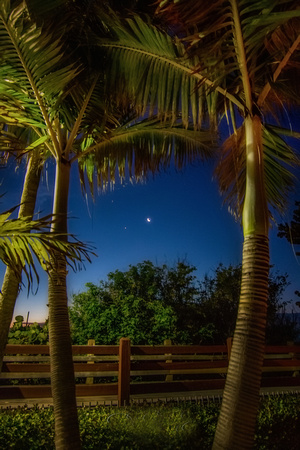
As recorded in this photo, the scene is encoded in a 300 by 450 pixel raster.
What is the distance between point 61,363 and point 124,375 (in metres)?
4.00

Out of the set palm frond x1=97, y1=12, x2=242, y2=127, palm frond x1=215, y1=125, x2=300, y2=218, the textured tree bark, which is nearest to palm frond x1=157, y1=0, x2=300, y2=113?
palm frond x1=97, y1=12, x2=242, y2=127

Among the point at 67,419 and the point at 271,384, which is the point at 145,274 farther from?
the point at 67,419

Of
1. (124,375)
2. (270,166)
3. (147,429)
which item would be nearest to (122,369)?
(124,375)

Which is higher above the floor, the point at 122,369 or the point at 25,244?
the point at 25,244

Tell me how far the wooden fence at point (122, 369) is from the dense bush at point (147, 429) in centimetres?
160

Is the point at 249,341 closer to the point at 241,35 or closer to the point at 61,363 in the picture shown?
the point at 61,363

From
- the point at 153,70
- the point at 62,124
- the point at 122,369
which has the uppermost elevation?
the point at 153,70

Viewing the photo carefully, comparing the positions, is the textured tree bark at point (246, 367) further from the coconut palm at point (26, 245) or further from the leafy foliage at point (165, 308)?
the leafy foliage at point (165, 308)

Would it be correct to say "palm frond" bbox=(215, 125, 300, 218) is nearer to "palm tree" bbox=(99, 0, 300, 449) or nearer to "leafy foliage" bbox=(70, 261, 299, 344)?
"palm tree" bbox=(99, 0, 300, 449)

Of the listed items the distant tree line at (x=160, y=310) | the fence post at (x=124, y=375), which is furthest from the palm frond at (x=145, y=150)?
the distant tree line at (x=160, y=310)

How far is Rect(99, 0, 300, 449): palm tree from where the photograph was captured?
279cm

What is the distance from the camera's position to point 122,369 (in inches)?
280

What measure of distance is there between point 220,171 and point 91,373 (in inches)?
200

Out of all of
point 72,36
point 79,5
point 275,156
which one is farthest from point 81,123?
point 275,156
